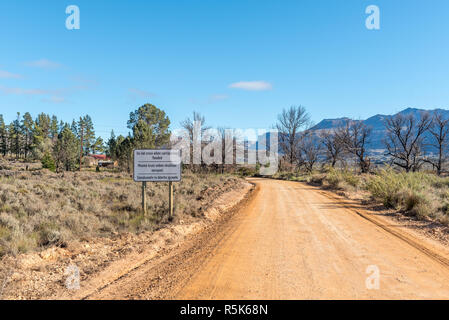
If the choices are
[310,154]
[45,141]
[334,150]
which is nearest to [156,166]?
[310,154]

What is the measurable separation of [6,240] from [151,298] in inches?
173

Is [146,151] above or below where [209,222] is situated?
above

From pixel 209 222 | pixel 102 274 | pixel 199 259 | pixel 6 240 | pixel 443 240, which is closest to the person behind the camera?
pixel 102 274

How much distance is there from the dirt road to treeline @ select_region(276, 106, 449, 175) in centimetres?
2811

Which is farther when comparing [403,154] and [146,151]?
[403,154]

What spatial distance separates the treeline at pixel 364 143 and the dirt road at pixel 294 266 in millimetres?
28105

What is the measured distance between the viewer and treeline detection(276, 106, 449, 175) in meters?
34.9

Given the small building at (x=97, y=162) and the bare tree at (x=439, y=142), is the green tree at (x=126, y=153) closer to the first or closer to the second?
the small building at (x=97, y=162)

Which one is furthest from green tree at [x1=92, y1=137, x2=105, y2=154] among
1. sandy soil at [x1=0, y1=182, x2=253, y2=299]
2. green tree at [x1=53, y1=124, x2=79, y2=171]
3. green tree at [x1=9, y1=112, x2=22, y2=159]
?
sandy soil at [x1=0, y1=182, x2=253, y2=299]

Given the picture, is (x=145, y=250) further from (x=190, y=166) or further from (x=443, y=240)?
(x=190, y=166)

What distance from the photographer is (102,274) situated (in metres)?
5.08

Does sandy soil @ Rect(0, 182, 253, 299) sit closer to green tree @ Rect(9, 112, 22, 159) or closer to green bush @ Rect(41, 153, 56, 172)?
green bush @ Rect(41, 153, 56, 172)

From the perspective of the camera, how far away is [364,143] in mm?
35219
